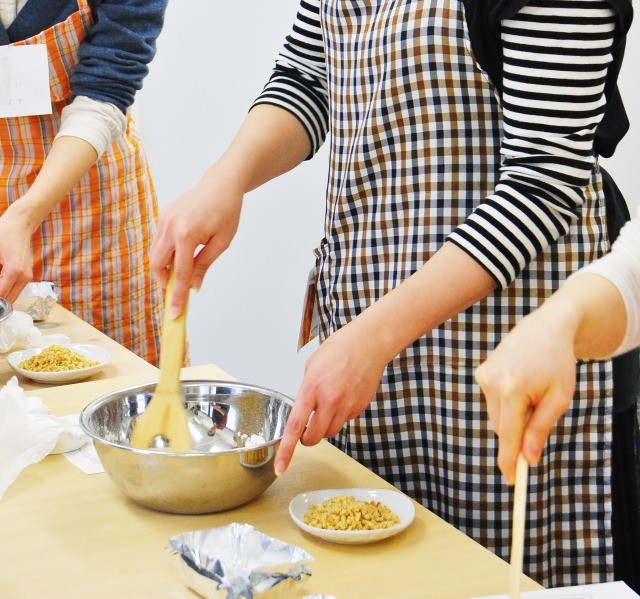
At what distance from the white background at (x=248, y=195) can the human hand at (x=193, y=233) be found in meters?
2.18

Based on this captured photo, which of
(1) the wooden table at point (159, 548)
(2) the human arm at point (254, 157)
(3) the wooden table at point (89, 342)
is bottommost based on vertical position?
(1) the wooden table at point (159, 548)

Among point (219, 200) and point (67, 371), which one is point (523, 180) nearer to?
point (219, 200)

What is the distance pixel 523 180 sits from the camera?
1.14m

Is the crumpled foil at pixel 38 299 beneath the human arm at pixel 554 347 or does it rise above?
beneath

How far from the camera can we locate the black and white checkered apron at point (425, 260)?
1.26 m

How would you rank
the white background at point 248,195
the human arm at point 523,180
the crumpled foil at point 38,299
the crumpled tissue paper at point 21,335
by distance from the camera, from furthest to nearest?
1. the white background at point 248,195
2. the crumpled foil at point 38,299
3. the crumpled tissue paper at point 21,335
4. the human arm at point 523,180

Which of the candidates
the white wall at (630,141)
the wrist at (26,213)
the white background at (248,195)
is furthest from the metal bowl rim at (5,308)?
the white wall at (630,141)

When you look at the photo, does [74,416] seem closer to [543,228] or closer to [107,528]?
[107,528]

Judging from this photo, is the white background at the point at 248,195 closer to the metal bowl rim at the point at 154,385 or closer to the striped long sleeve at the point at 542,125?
the metal bowl rim at the point at 154,385

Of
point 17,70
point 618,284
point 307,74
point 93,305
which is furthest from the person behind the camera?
point 93,305

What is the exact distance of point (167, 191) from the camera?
11.6 feet

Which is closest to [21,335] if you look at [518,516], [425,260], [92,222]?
[92,222]

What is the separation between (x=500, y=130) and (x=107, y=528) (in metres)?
0.70

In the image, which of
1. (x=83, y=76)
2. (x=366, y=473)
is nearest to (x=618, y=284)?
(x=366, y=473)
